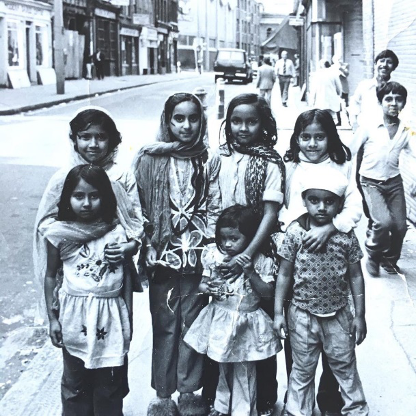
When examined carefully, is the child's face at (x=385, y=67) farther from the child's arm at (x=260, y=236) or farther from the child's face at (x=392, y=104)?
the child's arm at (x=260, y=236)

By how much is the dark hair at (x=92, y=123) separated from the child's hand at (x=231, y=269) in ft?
2.50

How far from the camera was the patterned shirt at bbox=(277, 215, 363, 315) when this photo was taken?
10.6 feet

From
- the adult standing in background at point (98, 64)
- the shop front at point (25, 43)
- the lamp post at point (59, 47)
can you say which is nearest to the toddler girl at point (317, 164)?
the lamp post at point (59, 47)

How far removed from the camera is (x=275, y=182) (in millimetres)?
3416

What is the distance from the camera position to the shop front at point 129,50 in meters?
46.9

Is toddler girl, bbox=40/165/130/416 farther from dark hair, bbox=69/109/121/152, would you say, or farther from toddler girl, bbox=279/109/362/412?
toddler girl, bbox=279/109/362/412

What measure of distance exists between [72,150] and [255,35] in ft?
153

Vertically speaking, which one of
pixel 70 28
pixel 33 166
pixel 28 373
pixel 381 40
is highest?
pixel 70 28

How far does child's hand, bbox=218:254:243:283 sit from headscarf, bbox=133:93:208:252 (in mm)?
345

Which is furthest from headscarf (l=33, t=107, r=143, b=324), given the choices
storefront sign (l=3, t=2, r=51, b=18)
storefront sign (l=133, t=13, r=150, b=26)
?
storefront sign (l=133, t=13, r=150, b=26)

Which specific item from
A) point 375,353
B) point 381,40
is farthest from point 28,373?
point 381,40

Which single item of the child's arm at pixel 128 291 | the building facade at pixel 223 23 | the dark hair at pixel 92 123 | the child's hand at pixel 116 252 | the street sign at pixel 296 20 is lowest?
the child's arm at pixel 128 291

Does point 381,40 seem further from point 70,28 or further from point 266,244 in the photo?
point 70,28

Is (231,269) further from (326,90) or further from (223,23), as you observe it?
→ (223,23)
